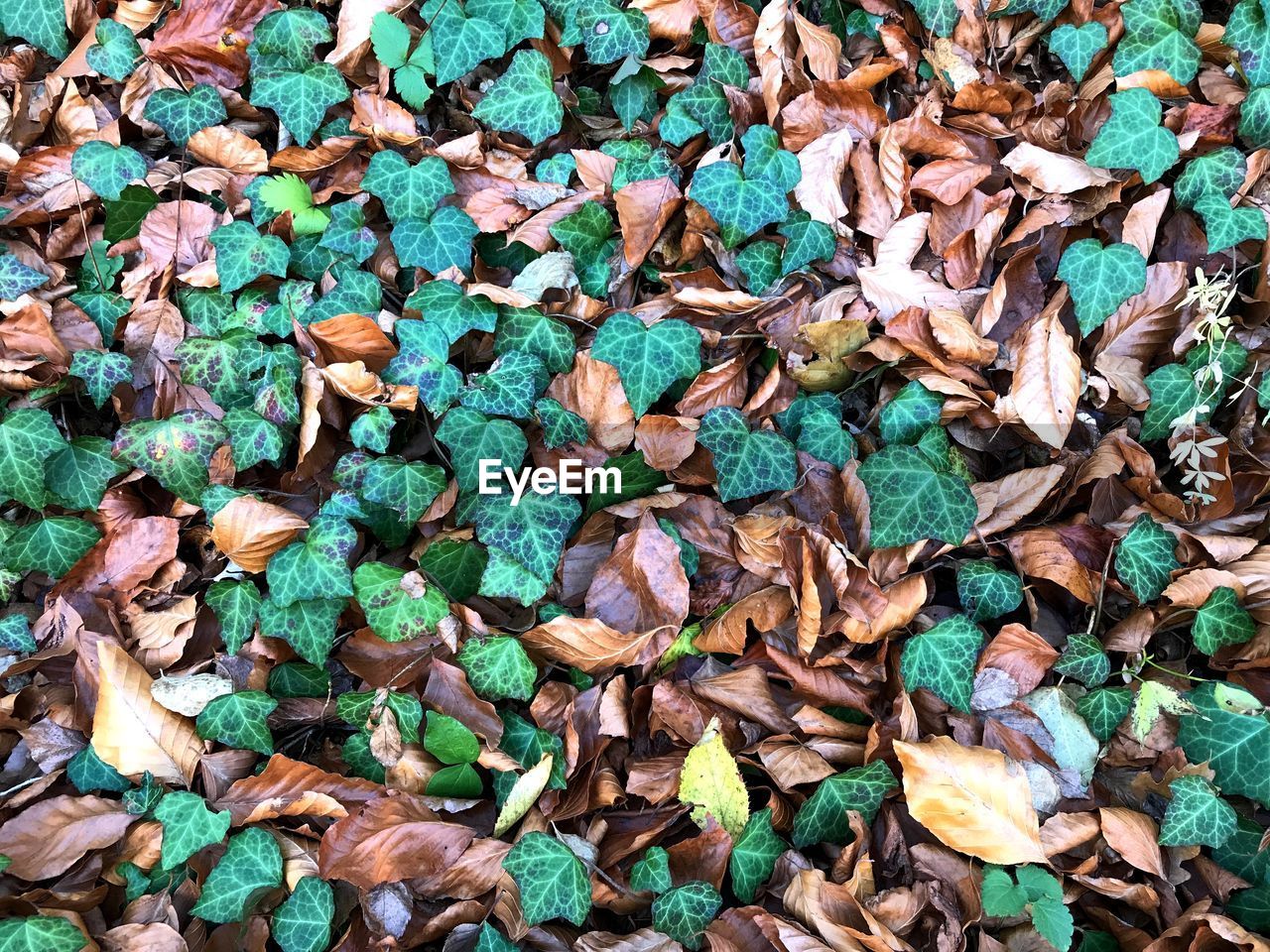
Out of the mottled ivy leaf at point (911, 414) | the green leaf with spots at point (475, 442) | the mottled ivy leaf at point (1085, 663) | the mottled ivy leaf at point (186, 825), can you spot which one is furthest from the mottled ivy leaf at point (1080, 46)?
the mottled ivy leaf at point (186, 825)

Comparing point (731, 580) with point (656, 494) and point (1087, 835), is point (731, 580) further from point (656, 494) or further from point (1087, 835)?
point (1087, 835)

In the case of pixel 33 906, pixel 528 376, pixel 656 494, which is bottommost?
pixel 33 906

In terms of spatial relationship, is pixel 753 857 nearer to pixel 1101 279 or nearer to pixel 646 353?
pixel 646 353

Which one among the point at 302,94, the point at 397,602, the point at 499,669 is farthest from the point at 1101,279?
the point at 302,94

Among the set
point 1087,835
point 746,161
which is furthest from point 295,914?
point 746,161

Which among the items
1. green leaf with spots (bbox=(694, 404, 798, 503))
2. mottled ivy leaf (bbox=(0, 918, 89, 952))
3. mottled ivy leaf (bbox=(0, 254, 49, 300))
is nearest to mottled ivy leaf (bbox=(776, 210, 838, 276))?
green leaf with spots (bbox=(694, 404, 798, 503))

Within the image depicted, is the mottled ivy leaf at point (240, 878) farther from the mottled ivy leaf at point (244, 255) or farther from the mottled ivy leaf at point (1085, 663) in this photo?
the mottled ivy leaf at point (1085, 663)

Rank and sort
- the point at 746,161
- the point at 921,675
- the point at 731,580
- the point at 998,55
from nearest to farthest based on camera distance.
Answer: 1. the point at 921,675
2. the point at 731,580
3. the point at 746,161
4. the point at 998,55
